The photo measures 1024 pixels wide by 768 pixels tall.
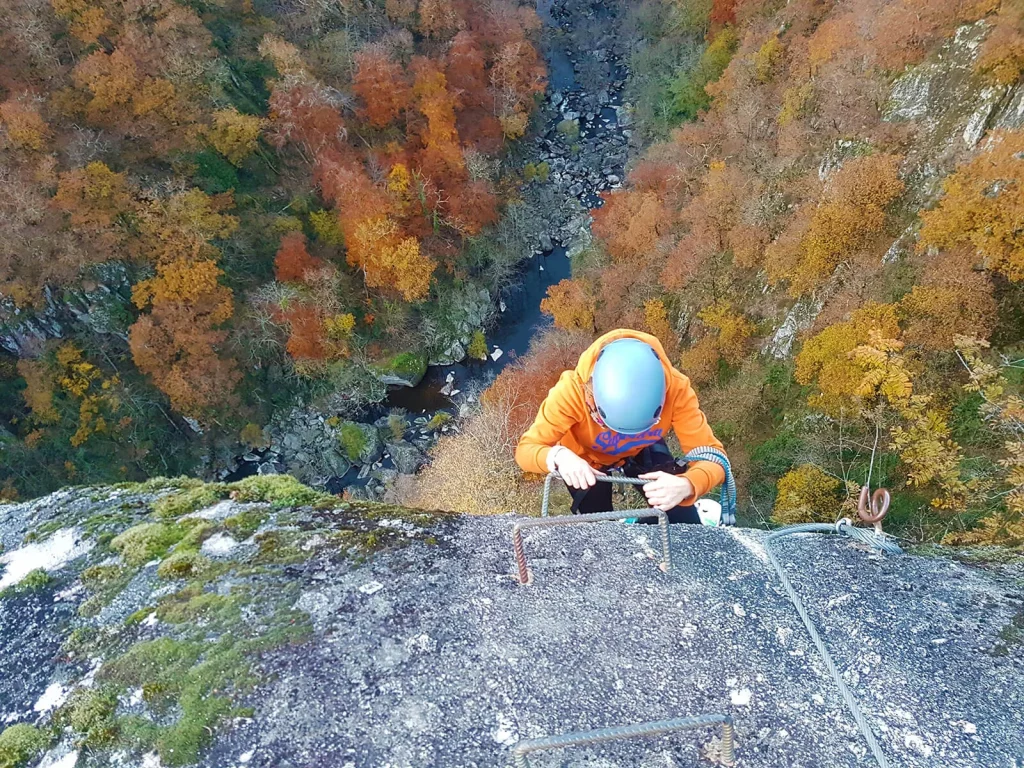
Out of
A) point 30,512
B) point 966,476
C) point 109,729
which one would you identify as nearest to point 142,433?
point 30,512

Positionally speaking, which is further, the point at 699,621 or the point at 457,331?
the point at 457,331

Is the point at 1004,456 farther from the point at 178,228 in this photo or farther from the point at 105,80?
the point at 105,80

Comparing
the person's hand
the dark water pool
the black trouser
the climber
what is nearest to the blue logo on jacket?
the climber

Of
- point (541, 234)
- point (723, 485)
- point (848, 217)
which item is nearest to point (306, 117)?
point (541, 234)

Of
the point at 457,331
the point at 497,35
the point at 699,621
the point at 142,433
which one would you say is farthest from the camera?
the point at 497,35

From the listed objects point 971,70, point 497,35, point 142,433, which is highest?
point 497,35

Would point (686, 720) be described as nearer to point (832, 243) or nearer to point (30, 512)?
point (30, 512)
